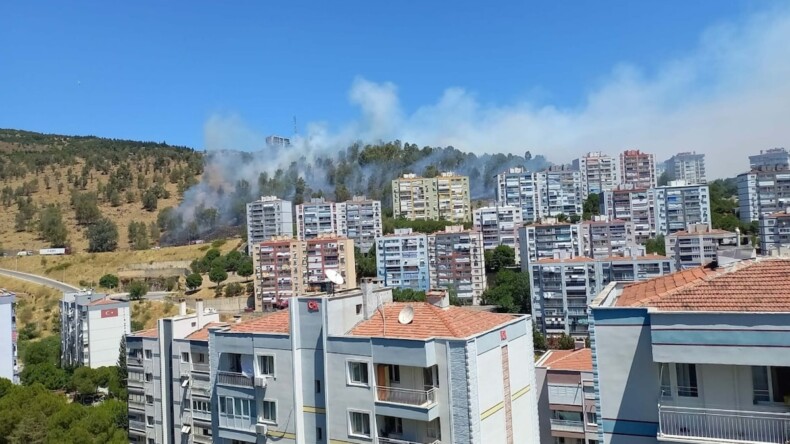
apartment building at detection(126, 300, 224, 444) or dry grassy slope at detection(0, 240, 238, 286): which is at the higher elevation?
dry grassy slope at detection(0, 240, 238, 286)

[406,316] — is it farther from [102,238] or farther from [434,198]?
[102,238]

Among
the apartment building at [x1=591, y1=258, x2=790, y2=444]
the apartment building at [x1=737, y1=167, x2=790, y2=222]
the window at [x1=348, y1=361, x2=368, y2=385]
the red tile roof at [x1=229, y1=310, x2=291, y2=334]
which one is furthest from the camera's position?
the apartment building at [x1=737, y1=167, x2=790, y2=222]

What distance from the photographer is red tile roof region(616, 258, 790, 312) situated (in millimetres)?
8922

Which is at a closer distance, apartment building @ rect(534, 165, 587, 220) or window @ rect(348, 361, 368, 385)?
window @ rect(348, 361, 368, 385)

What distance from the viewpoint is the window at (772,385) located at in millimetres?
8672

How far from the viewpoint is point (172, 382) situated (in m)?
25.2

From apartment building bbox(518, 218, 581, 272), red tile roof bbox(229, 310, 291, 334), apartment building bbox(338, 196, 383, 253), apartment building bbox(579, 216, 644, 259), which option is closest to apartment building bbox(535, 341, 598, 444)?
red tile roof bbox(229, 310, 291, 334)

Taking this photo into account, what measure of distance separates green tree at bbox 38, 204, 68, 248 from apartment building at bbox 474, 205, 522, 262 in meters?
69.9

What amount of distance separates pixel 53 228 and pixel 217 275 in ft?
Answer: 131

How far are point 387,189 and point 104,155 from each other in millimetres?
75206

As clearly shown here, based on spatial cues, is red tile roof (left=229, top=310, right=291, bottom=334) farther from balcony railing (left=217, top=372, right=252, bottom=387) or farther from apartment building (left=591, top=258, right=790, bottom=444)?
apartment building (left=591, top=258, right=790, bottom=444)

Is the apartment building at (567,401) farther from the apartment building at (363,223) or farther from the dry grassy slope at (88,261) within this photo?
the dry grassy slope at (88,261)

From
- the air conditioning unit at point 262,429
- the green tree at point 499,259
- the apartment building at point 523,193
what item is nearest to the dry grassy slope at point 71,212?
the green tree at point 499,259

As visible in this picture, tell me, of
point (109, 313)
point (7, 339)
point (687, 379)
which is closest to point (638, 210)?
point (109, 313)
